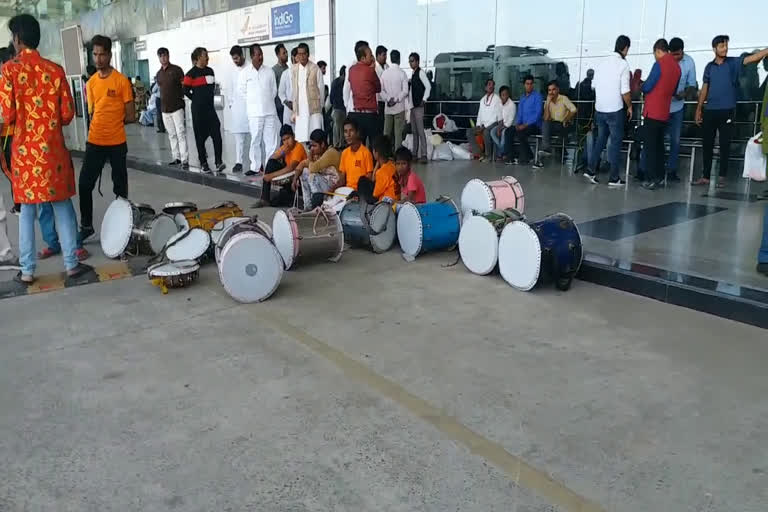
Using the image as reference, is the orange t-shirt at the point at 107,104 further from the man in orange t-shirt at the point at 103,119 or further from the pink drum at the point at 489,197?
the pink drum at the point at 489,197

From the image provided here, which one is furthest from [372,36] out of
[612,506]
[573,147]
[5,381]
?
[612,506]

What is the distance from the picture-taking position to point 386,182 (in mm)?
5973

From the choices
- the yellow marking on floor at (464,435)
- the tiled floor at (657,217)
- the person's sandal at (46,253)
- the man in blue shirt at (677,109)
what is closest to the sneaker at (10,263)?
the person's sandal at (46,253)

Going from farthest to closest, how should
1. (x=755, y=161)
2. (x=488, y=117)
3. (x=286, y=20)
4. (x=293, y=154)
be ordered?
1. (x=286, y=20)
2. (x=488, y=117)
3. (x=293, y=154)
4. (x=755, y=161)

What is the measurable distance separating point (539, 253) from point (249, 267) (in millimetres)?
1900

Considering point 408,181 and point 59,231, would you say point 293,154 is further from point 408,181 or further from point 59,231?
point 59,231

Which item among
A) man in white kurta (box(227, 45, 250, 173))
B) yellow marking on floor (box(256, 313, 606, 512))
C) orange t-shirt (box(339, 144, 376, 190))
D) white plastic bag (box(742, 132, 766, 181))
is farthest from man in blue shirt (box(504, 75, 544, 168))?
yellow marking on floor (box(256, 313, 606, 512))

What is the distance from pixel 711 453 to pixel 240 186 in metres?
7.38

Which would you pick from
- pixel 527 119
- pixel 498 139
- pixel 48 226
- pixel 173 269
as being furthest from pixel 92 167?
pixel 498 139

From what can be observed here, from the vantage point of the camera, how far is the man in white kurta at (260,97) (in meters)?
9.39

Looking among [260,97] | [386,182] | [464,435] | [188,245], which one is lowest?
[464,435]

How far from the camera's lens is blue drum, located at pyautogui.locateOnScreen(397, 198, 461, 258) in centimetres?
542

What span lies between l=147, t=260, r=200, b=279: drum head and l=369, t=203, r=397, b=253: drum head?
1.47m

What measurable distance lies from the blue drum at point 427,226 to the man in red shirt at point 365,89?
10.1 feet
